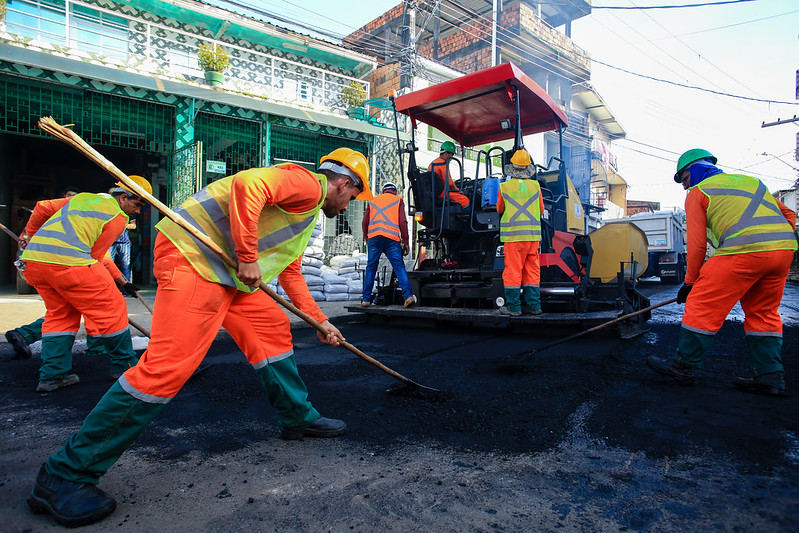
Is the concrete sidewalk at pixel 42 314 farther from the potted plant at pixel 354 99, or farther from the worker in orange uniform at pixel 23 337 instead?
the potted plant at pixel 354 99

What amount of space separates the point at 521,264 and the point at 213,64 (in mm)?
7982

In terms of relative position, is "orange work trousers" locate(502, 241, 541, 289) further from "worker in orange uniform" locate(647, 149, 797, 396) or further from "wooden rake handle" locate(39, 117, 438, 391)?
"wooden rake handle" locate(39, 117, 438, 391)

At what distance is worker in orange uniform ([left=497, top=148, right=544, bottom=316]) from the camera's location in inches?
188

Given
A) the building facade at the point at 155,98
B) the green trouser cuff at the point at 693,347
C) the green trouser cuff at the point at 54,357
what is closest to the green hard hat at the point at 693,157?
the green trouser cuff at the point at 693,347

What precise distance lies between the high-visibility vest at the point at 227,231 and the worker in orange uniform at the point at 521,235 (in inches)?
119

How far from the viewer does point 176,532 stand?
149cm

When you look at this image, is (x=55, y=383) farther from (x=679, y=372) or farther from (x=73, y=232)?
(x=679, y=372)

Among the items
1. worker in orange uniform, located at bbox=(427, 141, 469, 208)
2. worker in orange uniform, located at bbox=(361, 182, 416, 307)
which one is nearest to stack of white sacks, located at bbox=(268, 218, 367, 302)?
worker in orange uniform, located at bbox=(361, 182, 416, 307)

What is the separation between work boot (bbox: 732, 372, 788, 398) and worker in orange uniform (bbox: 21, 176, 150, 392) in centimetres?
427

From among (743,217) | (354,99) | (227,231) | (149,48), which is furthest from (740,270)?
(149,48)

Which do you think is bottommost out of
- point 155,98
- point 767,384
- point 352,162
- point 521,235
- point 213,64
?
point 767,384

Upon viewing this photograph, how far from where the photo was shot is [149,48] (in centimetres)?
919

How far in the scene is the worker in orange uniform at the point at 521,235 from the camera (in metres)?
4.77

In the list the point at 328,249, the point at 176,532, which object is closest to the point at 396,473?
the point at 176,532
